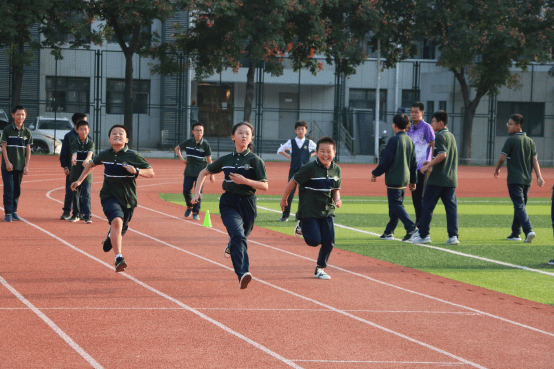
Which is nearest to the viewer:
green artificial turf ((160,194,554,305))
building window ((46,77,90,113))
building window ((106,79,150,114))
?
green artificial turf ((160,194,554,305))

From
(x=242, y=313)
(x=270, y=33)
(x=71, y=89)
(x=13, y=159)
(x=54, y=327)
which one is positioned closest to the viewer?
(x=54, y=327)

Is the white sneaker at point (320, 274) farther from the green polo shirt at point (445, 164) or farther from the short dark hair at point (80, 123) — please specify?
the short dark hair at point (80, 123)

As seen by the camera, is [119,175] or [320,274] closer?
[119,175]

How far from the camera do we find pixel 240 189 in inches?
305

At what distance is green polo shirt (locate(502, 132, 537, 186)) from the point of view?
472 inches

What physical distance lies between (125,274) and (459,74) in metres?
32.1

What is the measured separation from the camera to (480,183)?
89.1 feet

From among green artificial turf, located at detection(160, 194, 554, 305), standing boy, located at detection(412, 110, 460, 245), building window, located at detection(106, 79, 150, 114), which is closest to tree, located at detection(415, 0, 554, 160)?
green artificial turf, located at detection(160, 194, 554, 305)

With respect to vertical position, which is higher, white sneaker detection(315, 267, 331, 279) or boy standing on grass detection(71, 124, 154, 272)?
boy standing on grass detection(71, 124, 154, 272)

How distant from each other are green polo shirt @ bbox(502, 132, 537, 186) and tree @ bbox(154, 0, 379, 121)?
1999cm

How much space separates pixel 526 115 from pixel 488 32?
8.96 m

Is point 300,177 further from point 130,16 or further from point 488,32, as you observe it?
point 488,32

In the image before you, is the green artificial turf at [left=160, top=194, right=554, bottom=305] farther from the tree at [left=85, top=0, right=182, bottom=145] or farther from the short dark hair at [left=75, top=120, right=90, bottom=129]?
the tree at [left=85, top=0, right=182, bottom=145]

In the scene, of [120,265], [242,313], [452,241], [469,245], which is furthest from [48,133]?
[242,313]
